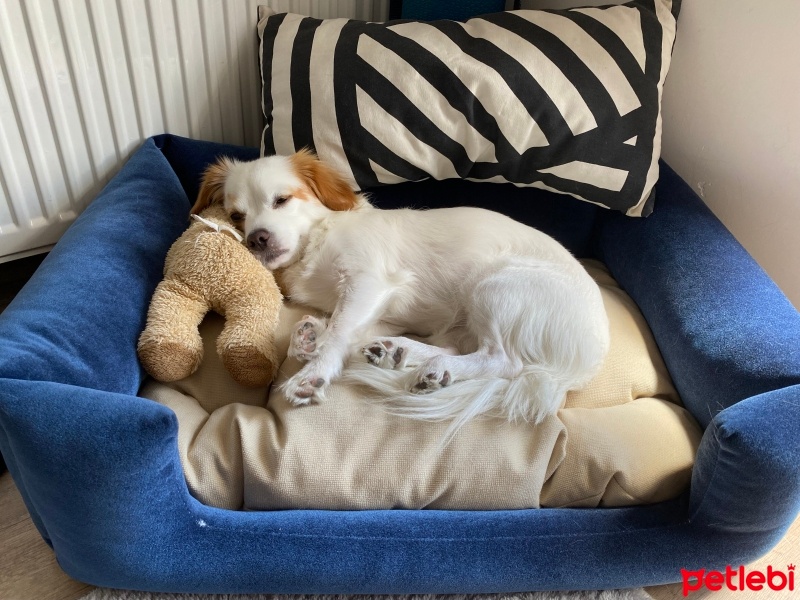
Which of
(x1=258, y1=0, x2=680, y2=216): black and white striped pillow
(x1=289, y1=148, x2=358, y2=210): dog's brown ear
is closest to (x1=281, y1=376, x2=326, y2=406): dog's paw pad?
(x1=289, y1=148, x2=358, y2=210): dog's brown ear

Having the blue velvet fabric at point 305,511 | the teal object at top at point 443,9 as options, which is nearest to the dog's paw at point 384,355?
the blue velvet fabric at point 305,511

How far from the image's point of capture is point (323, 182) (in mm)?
1610

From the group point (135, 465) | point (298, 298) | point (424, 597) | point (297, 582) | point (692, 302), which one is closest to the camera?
point (135, 465)

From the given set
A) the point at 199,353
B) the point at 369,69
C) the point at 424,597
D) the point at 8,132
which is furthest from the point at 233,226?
the point at 424,597

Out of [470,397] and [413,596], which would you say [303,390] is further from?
[413,596]

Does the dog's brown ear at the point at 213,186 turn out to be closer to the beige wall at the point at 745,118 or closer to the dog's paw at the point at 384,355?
the dog's paw at the point at 384,355

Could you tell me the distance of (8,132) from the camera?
1.63 metres

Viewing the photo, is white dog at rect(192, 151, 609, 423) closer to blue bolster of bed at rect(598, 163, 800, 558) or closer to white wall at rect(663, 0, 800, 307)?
blue bolster of bed at rect(598, 163, 800, 558)

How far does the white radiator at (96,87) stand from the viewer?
1.58 metres

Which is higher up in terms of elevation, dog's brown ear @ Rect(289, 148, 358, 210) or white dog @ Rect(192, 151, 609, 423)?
dog's brown ear @ Rect(289, 148, 358, 210)

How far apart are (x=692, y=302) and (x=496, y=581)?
2.52 ft

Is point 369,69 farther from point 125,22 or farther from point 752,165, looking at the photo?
point 752,165

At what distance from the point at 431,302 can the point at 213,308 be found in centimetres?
51

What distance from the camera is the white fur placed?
134cm
